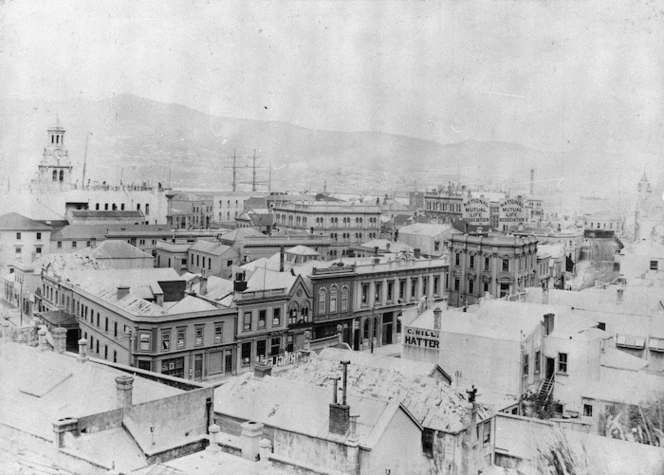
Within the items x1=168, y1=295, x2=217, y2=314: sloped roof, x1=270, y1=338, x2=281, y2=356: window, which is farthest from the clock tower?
x1=270, y1=338, x2=281, y2=356: window

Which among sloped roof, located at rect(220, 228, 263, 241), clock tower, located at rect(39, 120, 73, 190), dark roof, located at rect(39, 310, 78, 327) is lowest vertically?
dark roof, located at rect(39, 310, 78, 327)

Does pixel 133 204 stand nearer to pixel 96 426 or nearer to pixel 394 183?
pixel 96 426

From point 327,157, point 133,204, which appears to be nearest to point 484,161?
point 327,157

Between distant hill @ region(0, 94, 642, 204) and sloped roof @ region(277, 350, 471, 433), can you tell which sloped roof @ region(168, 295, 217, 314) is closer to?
sloped roof @ region(277, 350, 471, 433)

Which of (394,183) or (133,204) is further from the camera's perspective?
(394,183)

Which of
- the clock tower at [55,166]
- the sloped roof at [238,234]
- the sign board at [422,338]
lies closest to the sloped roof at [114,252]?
the sloped roof at [238,234]

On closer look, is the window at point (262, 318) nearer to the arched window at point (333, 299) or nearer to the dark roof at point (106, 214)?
the arched window at point (333, 299)
